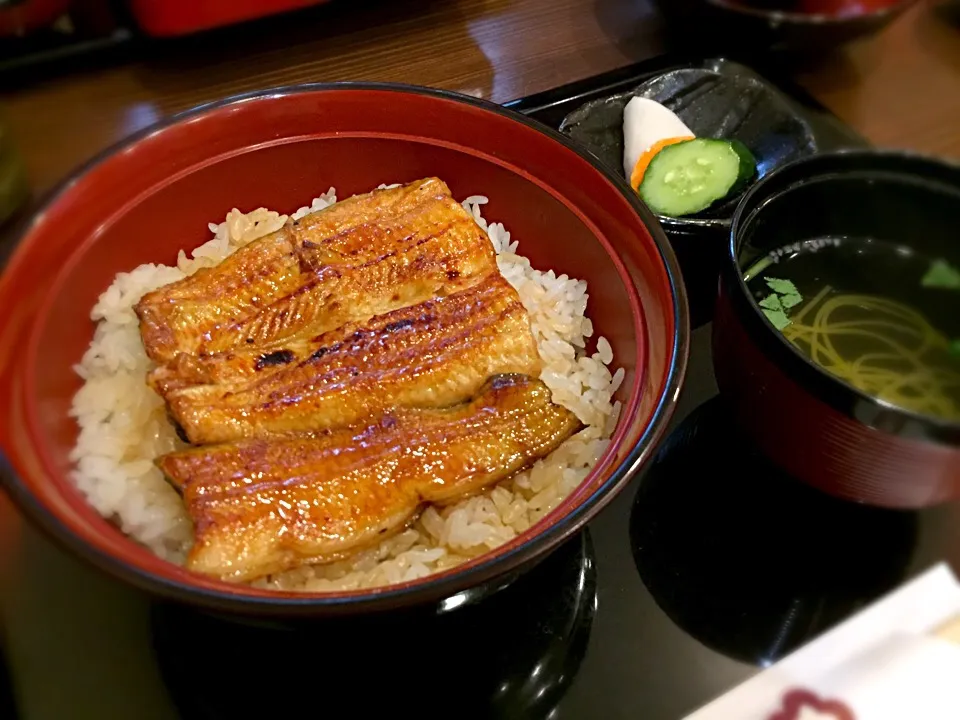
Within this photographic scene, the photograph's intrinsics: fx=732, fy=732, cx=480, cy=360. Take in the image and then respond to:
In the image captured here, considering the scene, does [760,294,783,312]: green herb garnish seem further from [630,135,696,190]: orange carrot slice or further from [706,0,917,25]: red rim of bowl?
[706,0,917,25]: red rim of bowl

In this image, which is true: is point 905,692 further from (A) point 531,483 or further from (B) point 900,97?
(B) point 900,97

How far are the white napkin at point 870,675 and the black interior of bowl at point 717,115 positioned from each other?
1186 mm

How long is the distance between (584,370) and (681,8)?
145cm

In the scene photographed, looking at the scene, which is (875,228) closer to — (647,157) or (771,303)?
(771,303)

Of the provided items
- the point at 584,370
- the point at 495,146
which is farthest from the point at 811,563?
the point at 495,146

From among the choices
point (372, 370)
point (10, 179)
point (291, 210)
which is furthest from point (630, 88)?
point (10, 179)

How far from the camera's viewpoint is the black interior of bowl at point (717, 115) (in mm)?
1946

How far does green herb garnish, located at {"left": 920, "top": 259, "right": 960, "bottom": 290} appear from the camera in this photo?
1.20m

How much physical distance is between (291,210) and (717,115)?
1249 mm

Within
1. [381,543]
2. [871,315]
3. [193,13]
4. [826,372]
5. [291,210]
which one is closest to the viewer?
[826,372]

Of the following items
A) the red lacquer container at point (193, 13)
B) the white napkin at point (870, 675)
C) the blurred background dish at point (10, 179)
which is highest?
the red lacquer container at point (193, 13)

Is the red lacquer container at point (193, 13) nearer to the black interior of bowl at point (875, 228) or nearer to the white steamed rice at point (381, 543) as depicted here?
the white steamed rice at point (381, 543)

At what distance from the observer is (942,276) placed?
4.02 feet

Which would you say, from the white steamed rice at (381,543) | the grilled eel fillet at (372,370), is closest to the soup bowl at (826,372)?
the white steamed rice at (381,543)
